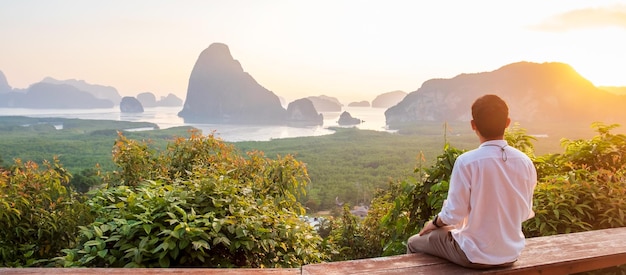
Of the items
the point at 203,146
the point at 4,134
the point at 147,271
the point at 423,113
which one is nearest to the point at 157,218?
the point at 147,271

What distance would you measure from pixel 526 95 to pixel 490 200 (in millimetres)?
77722

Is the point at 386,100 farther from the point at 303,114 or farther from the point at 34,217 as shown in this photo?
the point at 34,217

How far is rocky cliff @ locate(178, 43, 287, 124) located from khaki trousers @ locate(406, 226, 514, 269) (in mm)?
103493

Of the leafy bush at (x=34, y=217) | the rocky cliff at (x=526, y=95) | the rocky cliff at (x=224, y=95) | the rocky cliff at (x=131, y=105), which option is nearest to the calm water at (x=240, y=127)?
the rocky cliff at (x=526, y=95)

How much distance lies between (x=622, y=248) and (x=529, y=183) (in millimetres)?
657

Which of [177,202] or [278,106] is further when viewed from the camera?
[278,106]

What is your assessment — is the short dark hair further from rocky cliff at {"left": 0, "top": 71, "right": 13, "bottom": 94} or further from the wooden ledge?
rocky cliff at {"left": 0, "top": 71, "right": 13, "bottom": 94}

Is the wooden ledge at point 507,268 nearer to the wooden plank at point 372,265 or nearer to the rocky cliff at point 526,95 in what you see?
the wooden plank at point 372,265

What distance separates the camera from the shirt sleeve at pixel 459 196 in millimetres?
1355

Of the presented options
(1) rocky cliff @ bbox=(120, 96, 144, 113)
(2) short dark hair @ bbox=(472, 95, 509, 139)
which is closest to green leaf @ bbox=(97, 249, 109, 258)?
(2) short dark hair @ bbox=(472, 95, 509, 139)

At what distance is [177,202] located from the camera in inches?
63.1

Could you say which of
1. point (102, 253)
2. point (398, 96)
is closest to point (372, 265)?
point (102, 253)

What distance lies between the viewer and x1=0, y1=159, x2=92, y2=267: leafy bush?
2.49m

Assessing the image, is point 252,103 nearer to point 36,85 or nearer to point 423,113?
point 423,113
